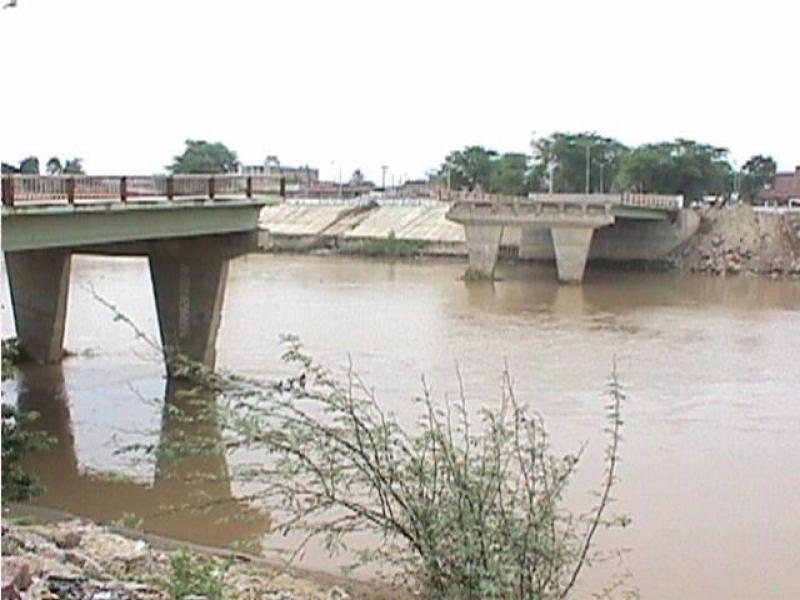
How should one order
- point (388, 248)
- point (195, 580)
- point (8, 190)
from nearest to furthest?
point (195, 580)
point (8, 190)
point (388, 248)

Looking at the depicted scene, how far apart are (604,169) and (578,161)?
1913mm

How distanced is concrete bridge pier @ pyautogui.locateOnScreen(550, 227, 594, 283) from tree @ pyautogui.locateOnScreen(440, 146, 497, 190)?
31310 millimetres

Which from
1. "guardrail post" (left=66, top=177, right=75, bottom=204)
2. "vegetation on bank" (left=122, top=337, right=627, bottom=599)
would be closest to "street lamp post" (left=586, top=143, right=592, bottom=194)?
"guardrail post" (left=66, top=177, right=75, bottom=204)

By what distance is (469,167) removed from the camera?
236 feet

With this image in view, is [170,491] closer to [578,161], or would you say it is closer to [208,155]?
[208,155]

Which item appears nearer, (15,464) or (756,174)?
(15,464)

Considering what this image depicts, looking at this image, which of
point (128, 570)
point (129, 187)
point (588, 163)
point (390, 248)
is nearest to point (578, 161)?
point (588, 163)

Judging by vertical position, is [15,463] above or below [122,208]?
below

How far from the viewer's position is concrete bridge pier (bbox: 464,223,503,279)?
38.9 metres

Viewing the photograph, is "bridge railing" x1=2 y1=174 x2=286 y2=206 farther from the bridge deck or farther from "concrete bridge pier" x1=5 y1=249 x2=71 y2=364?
"concrete bridge pier" x1=5 y1=249 x2=71 y2=364

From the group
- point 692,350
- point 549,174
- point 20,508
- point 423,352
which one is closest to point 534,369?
point 423,352

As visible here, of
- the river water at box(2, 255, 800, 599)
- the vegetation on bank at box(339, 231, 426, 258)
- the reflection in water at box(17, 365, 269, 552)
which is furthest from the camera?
the vegetation on bank at box(339, 231, 426, 258)

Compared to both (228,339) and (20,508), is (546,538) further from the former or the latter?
(228,339)

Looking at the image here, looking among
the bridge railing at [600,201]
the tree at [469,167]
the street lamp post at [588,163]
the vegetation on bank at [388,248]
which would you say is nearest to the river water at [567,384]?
the bridge railing at [600,201]
